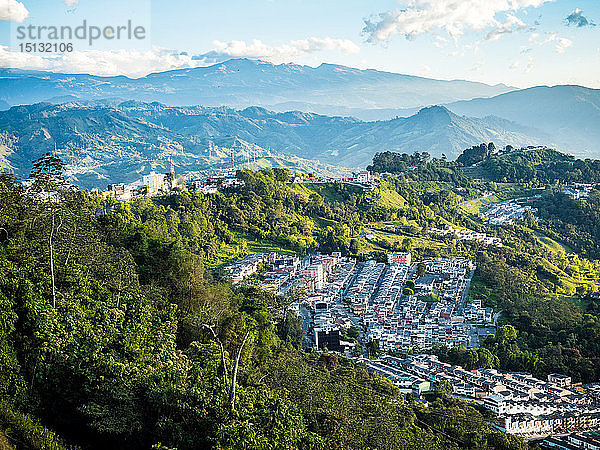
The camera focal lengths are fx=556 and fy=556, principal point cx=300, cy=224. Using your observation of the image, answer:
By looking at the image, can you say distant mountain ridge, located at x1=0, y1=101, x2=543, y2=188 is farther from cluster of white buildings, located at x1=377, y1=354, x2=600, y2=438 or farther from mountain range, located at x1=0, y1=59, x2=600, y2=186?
cluster of white buildings, located at x1=377, y1=354, x2=600, y2=438

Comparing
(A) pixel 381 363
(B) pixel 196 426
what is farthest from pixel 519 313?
(B) pixel 196 426

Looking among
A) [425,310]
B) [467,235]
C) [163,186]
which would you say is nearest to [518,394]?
[425,310]

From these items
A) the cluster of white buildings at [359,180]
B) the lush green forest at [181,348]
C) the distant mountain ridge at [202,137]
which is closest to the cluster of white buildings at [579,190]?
the cluster of white buildings at [359,180]

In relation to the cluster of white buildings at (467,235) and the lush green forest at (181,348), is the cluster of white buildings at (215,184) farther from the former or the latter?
the cluster of white buildings at (467,235)

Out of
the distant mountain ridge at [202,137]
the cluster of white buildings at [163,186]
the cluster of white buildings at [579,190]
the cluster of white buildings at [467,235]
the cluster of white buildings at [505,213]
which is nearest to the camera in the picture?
the cluster of white buildings at [163,186]

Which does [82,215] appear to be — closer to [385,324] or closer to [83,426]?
[83,426]

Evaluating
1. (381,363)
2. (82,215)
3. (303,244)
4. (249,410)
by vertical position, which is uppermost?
(82,215)
